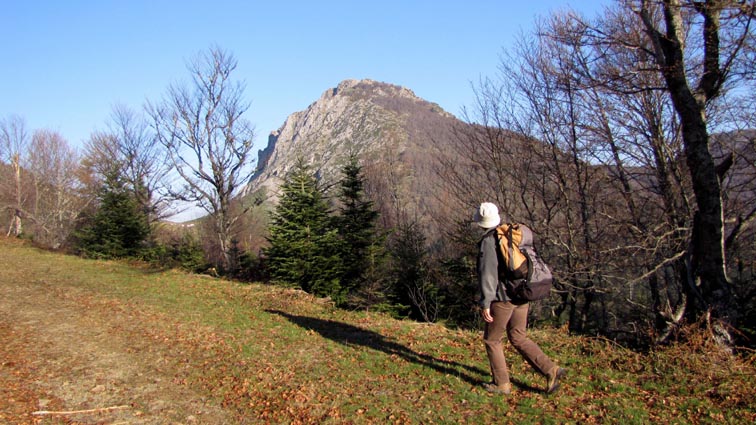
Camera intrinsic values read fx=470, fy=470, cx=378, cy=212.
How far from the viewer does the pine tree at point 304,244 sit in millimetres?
17031

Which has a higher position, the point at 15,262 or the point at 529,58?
the point at 529,58

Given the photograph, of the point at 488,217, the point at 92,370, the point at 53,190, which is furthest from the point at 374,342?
the point at 53,190

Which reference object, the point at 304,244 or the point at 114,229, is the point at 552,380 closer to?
the point at 304,244

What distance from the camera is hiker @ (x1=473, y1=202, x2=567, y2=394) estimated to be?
4773mm

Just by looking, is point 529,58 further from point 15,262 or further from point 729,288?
point 15,262

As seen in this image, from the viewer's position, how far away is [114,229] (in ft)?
74.1

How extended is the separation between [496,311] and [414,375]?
1646 mm

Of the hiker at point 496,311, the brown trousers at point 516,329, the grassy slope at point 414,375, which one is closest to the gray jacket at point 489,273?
the hiker at point 496,311

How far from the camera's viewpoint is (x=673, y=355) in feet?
19.3

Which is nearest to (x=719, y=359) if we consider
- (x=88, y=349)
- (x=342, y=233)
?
(x=88, y=349)

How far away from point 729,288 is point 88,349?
964 centimetres

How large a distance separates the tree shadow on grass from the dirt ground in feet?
8.08

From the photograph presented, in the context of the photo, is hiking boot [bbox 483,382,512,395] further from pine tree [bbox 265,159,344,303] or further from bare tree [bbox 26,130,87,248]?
bare tree [bbox 26,130,87,248]

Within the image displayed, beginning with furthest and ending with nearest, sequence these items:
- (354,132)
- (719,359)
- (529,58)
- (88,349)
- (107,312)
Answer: (354,132), (529,58), (107,312), (88,349), (719,359)
